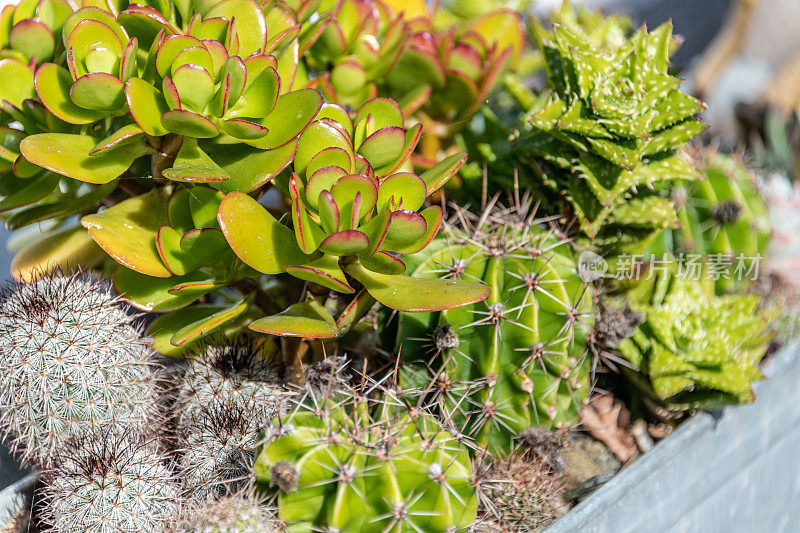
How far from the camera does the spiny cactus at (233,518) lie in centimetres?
58

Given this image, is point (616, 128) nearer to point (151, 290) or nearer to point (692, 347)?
point (692, 347)

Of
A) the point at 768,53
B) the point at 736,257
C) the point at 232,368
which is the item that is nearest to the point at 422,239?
the point at 232,368

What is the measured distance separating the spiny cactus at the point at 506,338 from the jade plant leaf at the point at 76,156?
12.9 inches

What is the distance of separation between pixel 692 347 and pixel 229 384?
1.86 feet

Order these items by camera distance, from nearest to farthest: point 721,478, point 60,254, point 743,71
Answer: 1. point 60,254
2. point 721,478
3. point 743,71

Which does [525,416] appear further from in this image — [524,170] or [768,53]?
[768,53]

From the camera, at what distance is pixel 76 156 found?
0.64 m

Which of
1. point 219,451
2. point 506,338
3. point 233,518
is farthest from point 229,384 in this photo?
point 506,338

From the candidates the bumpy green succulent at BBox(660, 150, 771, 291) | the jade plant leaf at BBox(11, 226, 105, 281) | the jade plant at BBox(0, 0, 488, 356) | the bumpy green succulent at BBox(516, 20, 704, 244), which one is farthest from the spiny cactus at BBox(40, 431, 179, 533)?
the bumpy green succulent at BBox(660, 150, 771, 291)

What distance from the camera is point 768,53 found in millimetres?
2217

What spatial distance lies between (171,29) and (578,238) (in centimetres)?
52

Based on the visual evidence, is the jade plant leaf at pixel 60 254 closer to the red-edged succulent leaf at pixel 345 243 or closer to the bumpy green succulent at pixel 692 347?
the red-edged succulent leaf at pixel 345 243

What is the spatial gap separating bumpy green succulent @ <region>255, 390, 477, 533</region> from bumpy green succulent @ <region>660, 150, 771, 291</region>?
1.84 ft

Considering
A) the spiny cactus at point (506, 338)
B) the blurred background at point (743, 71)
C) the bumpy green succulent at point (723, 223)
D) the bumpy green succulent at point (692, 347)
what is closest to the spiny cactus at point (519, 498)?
the spiny cactus at point (506, 338)
